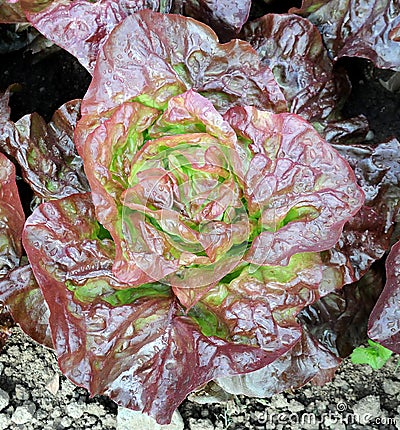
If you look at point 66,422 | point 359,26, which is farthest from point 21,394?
point 359,26

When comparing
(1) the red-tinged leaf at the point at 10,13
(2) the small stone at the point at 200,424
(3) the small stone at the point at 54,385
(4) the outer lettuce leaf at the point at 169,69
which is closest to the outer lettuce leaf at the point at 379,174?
(4) the outer lettuce leaf at the point at 169,69

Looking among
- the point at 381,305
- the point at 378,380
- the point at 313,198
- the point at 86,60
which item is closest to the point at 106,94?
the point at 86,60

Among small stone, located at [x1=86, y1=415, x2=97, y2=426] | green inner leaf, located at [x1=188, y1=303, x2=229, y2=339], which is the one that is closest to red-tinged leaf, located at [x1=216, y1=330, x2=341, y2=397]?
green inner leaf, located at [x1=188, y1=303, x2=229, y2=339]

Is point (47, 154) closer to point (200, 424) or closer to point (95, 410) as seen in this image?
point (95, 410)

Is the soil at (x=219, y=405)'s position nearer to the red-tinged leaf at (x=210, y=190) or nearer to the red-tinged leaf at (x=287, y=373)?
the red-tinged leaf at (x=287, y=373)

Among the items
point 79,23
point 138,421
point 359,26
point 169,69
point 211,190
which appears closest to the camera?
point 211,190

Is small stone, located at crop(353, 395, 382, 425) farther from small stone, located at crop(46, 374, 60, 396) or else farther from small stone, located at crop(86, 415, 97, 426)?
small stone, located at crop(46, 374, 60, 396)
